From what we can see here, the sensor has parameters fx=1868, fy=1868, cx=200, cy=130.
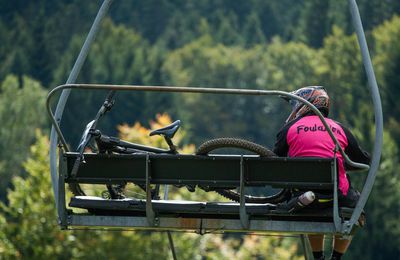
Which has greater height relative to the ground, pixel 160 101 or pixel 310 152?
pixel 310 152

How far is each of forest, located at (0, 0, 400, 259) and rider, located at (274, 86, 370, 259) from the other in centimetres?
2627

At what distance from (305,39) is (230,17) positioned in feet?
74.3

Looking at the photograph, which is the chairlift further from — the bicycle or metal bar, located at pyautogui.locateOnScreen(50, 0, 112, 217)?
metal bar, located at pyautogui.locateOnScreen(50, 0, 112, 217)

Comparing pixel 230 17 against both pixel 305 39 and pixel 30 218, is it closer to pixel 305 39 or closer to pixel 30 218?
pixel 305 39

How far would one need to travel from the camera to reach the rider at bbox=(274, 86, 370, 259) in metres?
13.0

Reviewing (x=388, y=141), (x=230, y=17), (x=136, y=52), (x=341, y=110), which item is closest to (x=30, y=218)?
(x=388, y=141)

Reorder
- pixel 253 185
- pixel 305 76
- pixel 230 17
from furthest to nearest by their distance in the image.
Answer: pixel 230 17 → pixel 305 76 → pixel 253 185

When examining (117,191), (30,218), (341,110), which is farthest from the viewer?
(341,110)

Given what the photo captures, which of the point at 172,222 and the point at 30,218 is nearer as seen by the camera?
the point at 172,222

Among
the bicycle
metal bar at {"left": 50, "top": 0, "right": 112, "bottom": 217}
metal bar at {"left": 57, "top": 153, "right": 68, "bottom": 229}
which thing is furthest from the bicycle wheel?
metal bar at {"left": 50, "top": 0, "right": 112, "bottom": 217}

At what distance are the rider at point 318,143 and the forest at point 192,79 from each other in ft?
86.2

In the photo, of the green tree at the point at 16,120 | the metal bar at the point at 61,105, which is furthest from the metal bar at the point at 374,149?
the green tree at the point at 16,120

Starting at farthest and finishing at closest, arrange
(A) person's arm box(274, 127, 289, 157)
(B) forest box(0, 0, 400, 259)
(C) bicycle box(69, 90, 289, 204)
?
(B) forest box(0, 0, 400, 259)
(A) person's arm box(274, 127, 289, 157)
(C) bicycle box(69, 90, 289, 204)

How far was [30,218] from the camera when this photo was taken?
41.0 meters
